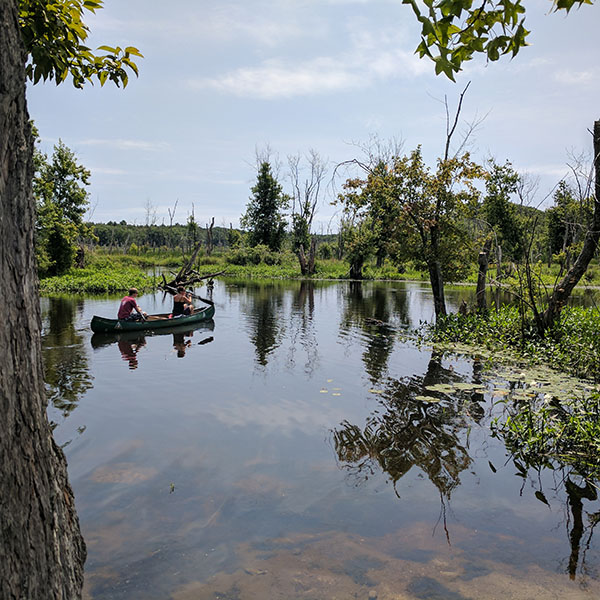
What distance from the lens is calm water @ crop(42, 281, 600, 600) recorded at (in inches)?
181

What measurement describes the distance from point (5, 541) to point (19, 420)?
0.48 metres

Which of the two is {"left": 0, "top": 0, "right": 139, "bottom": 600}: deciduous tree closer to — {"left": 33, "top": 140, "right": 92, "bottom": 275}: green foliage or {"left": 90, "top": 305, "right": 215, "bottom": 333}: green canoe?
{"left": 90, "top": 305, "right": 215, "bottom": 333}: green canoe

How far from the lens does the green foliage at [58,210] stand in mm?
34000

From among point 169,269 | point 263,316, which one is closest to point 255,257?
point 169,269

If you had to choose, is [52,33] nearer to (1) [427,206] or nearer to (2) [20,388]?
(2) [20,388]

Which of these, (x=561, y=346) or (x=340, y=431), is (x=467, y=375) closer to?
(x=561, y=346)

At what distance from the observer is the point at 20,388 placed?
2.06 meters

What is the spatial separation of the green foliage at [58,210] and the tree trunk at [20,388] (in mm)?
33504

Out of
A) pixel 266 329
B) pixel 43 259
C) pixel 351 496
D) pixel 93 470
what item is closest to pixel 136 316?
pixel 266 329

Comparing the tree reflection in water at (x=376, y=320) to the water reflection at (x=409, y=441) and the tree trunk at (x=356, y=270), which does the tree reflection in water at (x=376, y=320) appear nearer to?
the water reflection at (x=409, y=441)

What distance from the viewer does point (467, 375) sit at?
11.9m


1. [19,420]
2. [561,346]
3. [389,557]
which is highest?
[19,420]

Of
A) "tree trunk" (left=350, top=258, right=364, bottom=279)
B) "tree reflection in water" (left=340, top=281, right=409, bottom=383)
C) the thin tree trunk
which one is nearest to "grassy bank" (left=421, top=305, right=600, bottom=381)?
the thin tree trunk

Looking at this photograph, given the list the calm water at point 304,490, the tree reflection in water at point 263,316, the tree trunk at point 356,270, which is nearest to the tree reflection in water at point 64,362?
the calm water at point 304,490
